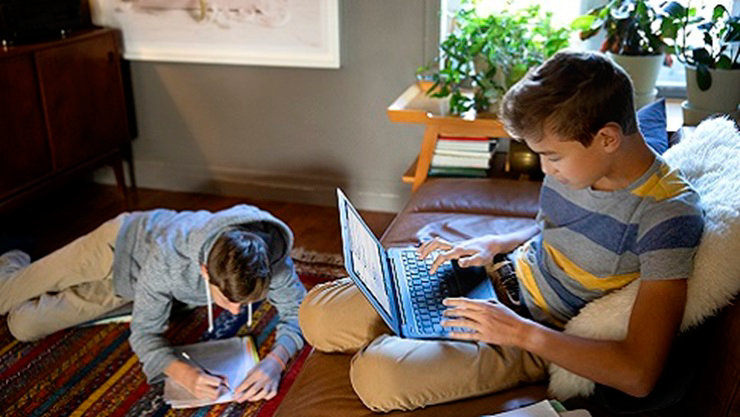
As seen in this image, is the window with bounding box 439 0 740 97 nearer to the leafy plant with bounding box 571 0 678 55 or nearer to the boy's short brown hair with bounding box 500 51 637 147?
the leafy plant with bounding box 571 0 678 55

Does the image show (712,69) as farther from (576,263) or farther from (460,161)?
(576,263)

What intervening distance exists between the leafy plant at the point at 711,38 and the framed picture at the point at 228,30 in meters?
1.30

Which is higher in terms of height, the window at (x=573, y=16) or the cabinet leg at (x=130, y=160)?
the window at (x=573, y=16)

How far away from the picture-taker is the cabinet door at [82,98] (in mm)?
2824

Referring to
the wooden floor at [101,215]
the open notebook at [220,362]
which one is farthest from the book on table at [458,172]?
the open notebook at [220,362]

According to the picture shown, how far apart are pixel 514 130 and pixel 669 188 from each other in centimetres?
27

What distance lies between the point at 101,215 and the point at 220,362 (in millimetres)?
1408

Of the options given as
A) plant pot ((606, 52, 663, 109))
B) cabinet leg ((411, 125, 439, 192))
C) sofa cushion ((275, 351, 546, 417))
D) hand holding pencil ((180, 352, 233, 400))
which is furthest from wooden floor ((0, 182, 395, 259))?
sofa cushion ((275, 351, 546, 417))

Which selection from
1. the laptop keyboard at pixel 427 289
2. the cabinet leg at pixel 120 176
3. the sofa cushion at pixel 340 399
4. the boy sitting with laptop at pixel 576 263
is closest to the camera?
the boy sitting with laptop at pixel 576 263

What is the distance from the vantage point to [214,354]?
6.91 feet

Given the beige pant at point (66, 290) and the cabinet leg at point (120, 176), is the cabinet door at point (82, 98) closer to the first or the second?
the cabinet leg at point (120, 176)

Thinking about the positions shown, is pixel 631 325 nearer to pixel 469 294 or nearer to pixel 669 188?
pixel 669 188

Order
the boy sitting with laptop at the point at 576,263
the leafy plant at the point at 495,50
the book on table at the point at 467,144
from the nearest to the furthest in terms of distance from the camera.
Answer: the boy sitting with laptop at the point at 576,263
the leafy plant at the point at 495,50
the book on table at the point at 467,144

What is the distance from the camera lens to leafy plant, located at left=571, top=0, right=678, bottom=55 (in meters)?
2.26
